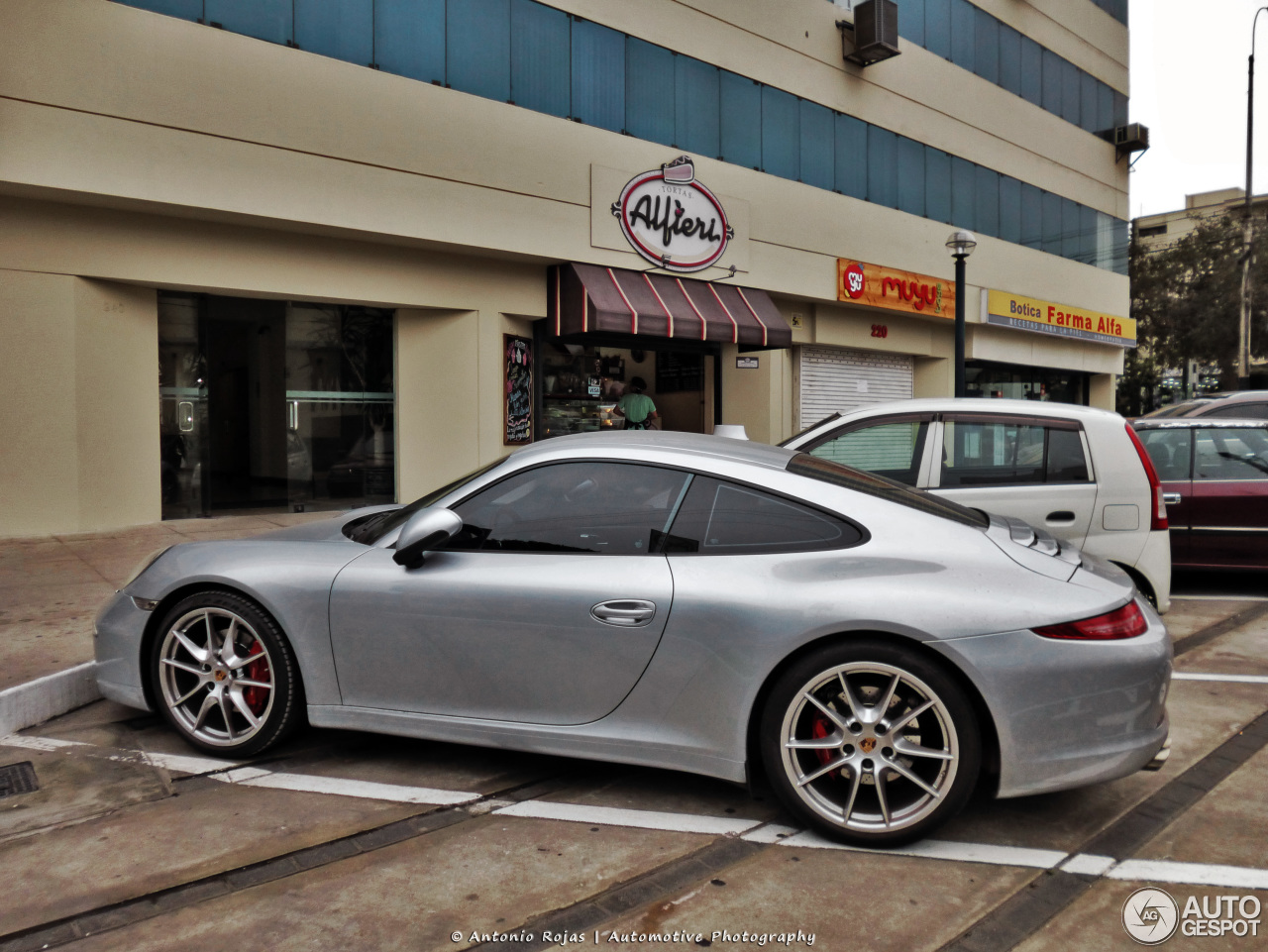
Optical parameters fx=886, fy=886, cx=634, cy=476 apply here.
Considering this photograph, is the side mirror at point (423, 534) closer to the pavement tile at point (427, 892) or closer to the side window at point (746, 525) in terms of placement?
the side window at point (746, 525)

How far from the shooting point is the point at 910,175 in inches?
753

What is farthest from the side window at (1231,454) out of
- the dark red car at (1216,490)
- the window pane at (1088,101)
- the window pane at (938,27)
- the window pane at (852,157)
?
the window pane at (1088,101)

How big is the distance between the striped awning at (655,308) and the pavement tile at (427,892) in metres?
10.1

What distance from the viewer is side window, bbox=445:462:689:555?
3.29m

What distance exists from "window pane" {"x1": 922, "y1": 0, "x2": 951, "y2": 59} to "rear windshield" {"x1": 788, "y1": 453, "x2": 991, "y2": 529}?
19.3 meters

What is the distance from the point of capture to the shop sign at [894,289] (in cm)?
1725

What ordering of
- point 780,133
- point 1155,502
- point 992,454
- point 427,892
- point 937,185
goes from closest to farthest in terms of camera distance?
point 427,892 → point 1155,502 → point 992,454 → point 780,133 → point 937,185

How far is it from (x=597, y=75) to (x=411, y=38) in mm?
3113

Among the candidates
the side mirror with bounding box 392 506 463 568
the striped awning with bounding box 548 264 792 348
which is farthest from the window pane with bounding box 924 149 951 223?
the side mirror with bounding box 392 506 463 568

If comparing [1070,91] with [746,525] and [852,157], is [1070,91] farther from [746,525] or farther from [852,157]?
[746,525]

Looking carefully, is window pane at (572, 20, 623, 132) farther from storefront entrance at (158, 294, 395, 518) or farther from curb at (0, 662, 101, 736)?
curb at (0, 662, 101, 736)

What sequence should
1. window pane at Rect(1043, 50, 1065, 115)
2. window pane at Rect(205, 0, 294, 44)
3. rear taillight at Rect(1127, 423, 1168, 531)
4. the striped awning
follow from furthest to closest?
window pane at Rect(1043, 50, 1065, 115) < the striped awning < window pane at Rect(205, 0, 294, 44) < rear taillight at Rect(1127, 423, 1168, 531)

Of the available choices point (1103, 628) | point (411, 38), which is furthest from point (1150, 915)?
point (411, 38)

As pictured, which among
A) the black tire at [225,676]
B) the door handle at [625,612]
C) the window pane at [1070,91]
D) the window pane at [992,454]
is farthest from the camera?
the window pane at [1070,91]
